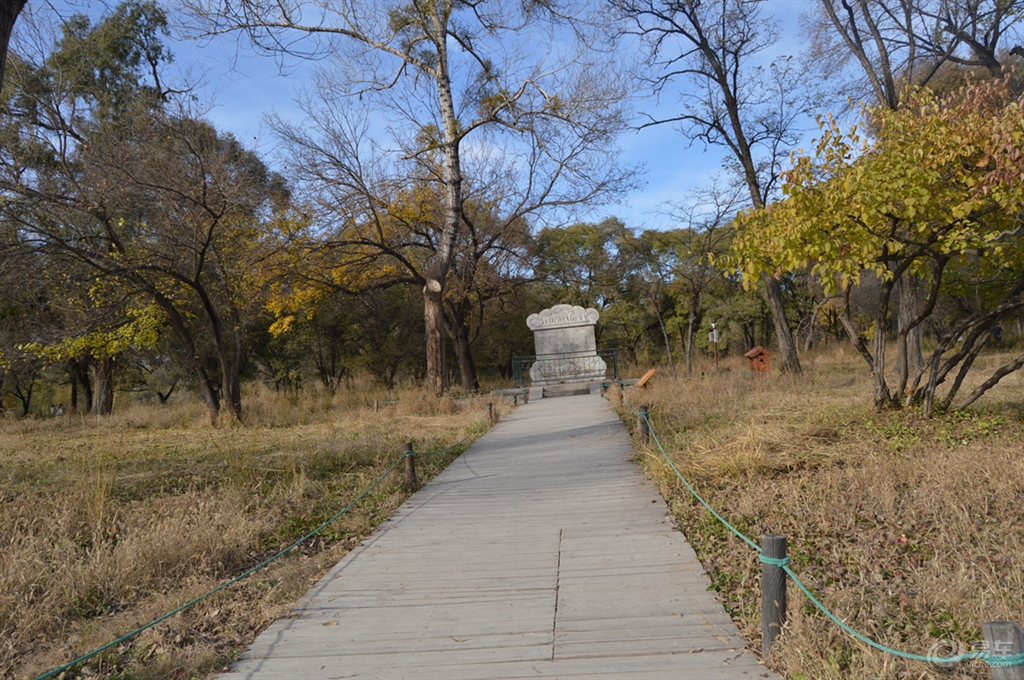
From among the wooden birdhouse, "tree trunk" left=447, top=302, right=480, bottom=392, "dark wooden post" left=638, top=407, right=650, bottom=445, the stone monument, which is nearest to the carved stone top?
the stone monument

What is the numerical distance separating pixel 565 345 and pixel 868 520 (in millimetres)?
19955

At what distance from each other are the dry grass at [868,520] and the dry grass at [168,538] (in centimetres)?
334

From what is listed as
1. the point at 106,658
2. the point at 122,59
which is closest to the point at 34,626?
the point at 106,658

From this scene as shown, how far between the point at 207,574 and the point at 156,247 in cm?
1275

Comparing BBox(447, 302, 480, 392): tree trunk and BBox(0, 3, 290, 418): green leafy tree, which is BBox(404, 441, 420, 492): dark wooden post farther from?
BBox(447, 302, 480, 392): tree trunk

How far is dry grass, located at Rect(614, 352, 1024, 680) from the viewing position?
420 centimetres

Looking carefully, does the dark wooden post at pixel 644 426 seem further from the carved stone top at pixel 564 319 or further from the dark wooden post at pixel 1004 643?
the carved stone top at pixel 564 319

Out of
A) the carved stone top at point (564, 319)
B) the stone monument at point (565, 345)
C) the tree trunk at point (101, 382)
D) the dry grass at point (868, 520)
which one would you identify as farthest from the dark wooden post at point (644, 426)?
the tree trunk at point (101, 382)

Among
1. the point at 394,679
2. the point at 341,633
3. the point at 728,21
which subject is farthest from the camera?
the point at 728,21

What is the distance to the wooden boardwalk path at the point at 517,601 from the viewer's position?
429 cm

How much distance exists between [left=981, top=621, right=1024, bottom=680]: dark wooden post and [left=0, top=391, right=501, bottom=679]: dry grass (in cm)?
394

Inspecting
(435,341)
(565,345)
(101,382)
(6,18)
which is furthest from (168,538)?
(101,382)

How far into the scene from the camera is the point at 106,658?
4.61m

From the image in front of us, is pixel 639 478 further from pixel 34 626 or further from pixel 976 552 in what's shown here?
pixel 34 626
